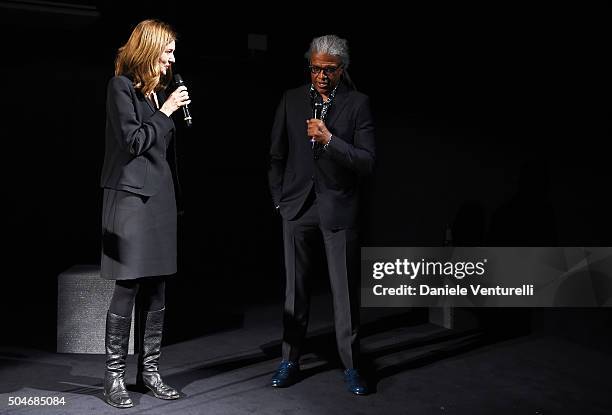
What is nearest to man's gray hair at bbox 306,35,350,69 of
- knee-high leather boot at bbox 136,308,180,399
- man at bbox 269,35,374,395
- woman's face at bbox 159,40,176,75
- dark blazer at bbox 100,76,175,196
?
man at bbox 269,35,374,395

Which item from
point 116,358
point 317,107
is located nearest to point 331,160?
point 317,107

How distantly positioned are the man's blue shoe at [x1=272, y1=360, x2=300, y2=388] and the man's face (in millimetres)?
1246

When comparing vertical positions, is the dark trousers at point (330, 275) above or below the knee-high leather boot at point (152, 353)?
above

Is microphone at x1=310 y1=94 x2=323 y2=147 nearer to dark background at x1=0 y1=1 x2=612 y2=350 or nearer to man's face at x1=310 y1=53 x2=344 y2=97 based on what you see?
man's face at x1=310 y1=53 x2=344 y2=97

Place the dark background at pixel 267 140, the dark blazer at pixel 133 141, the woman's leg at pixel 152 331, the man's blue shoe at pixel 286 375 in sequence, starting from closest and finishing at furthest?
the dark blazer at pixel 133 141, the woman's leg at pixel 152 331, the man's blue shoe at pixel 286 375, the dark background at pixel 267 140

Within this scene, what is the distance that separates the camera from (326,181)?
3.33 meters

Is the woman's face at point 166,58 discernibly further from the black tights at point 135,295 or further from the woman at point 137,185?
the black tights at point 135,295

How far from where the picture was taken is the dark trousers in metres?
3.37

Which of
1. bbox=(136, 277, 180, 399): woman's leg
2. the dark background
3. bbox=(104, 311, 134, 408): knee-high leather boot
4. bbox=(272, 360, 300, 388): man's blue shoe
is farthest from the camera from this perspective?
the dark background

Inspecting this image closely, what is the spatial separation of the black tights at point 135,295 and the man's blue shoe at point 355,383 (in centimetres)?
87

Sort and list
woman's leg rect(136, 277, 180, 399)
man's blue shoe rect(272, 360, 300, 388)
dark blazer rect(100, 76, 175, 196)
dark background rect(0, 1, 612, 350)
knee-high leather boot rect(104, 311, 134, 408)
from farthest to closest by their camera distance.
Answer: dark background rect(0, 1, 612, 350) < man's blue shoe rect(272, 360, 300, 388) < woman's leg rect(136, 277, 180, 399) < knee-high leather boot rect(104, 311, 134, 408) < dark blazer rect(100, 76, 175, 196)

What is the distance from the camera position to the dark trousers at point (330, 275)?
3373mm

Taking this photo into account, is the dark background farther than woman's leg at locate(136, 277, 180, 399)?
Yes

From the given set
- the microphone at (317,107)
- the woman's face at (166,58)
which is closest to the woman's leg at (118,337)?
the woman's face at (166,58)
